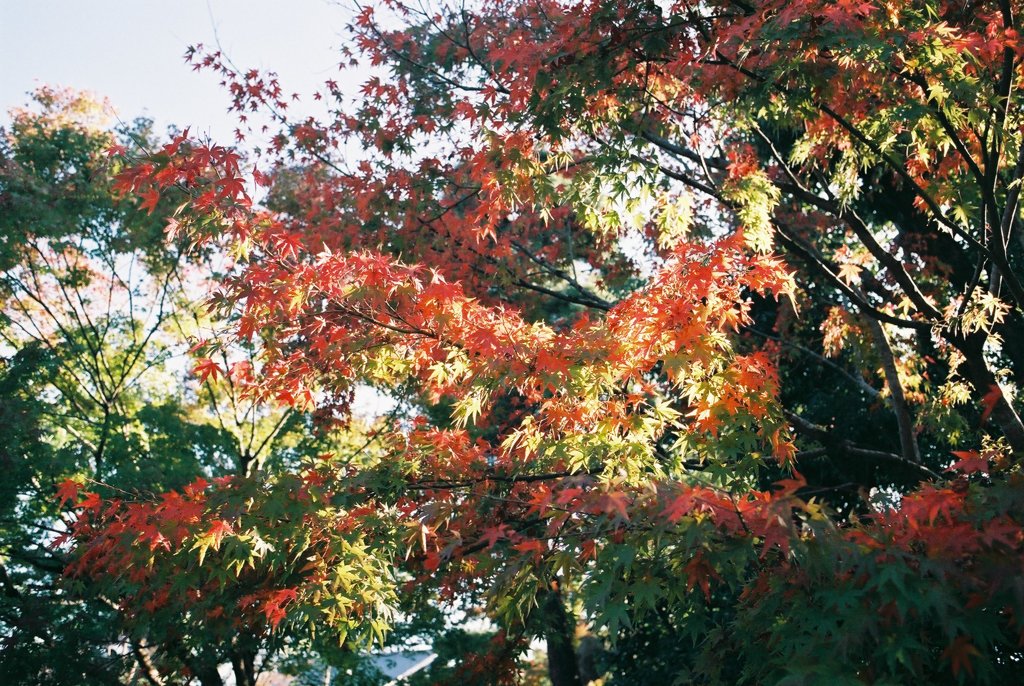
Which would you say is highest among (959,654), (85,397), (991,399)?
(85,397)

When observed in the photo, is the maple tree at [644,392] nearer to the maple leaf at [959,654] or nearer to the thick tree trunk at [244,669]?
the maple leaf at [959,654]

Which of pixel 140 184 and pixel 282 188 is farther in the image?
pixel 282 188

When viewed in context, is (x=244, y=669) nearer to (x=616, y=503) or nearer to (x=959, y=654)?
(x=616, y=503)

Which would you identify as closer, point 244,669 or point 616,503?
point 616,503

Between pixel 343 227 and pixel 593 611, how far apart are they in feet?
20.2

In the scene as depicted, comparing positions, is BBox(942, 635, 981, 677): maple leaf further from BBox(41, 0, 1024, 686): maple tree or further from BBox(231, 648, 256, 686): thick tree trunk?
BBox(231, 648, 256, 686): thick tree trunk

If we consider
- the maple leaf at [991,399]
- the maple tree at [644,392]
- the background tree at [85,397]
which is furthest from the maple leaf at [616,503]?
the background tree at [85,397]

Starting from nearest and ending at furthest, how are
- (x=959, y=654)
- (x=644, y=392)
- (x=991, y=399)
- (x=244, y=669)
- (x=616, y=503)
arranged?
(x=959, y=654), (x=616, y=503), (x=991, y=399), (x=644, y=392), (x=244, y=669)

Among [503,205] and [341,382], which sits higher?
[503,205]

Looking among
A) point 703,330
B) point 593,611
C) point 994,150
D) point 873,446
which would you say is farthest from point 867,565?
point 873,446

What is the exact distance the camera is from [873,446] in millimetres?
10789

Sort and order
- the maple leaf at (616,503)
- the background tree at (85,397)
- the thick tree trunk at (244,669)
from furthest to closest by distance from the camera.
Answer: the thick tree trunk at (244,669)
the background tree at (85,397)
the maple leaf at (616,503)

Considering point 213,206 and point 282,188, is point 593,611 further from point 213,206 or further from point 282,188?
point 282,188

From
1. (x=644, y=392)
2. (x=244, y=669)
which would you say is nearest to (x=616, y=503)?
(x=644, y=392)
